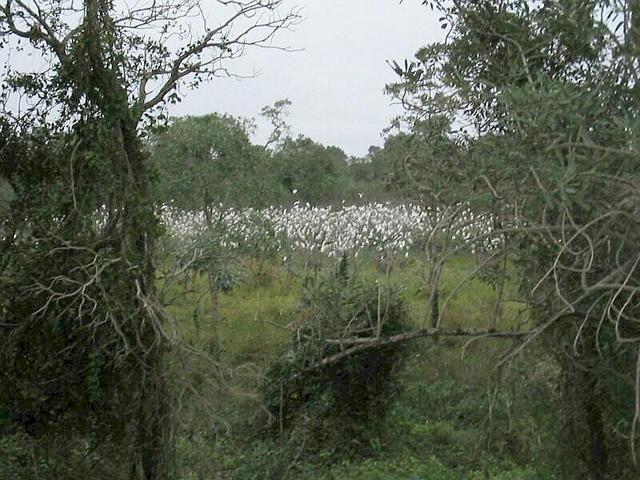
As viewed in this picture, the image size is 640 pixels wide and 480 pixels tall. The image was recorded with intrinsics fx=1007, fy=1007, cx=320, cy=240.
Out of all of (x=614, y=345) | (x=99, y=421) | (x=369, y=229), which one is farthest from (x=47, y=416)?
(x=369, y=229)

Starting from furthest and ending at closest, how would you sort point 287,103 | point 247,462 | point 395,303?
point 287,103 → point 395,303 → point 247,462

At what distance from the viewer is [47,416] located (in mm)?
7293

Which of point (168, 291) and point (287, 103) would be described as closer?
point (168, 291)

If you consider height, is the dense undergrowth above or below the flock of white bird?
below

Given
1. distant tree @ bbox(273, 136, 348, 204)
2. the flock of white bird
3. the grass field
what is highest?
distant tree @ bbox(273, 136, 348, 204)

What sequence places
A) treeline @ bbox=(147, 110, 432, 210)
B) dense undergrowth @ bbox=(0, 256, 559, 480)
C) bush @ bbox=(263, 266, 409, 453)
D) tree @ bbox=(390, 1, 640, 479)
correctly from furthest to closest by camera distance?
treeline @ bbox=(147, 110, 432, 210), bush @ bbox=(263, 266, 409, 453), dense undergrowth @ bbox=(0, 256, 559, 480), tree @ bbox=(390, 1, 640, 479)

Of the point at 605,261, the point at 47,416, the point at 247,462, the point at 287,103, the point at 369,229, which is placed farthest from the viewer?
the point at 287,103

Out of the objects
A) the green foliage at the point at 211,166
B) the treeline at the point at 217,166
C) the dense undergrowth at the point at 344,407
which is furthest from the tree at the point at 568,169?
the green foliage at the point at 211,166

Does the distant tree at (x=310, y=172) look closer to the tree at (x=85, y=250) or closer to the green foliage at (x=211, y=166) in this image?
the green foliage at (x=211, y=166)

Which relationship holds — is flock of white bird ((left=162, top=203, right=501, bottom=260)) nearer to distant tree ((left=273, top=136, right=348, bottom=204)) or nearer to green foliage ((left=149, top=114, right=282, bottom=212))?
green foliage ((left=149, top=114, right=282, bottom=212))

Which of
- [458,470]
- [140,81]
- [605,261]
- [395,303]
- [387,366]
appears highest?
[140,81]

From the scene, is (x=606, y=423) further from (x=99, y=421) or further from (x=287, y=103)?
(x=287, y=103)

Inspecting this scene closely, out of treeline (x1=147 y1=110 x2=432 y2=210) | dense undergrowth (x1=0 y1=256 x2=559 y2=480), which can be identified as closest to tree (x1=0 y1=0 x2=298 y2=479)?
→ dense undergrowth (x1=0 y1=256 x2=559 y2=480)

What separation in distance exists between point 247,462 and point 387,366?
6.22 ft
